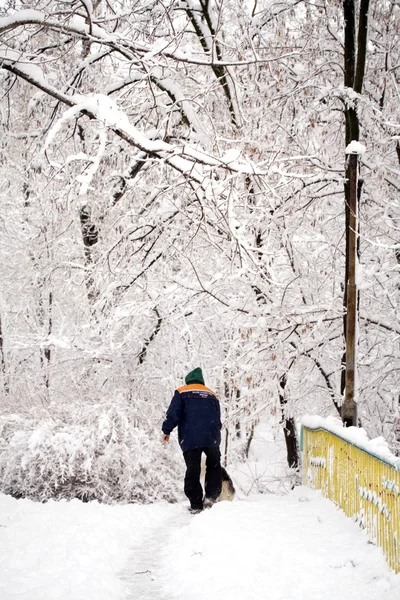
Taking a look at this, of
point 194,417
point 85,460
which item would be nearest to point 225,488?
point 194,417

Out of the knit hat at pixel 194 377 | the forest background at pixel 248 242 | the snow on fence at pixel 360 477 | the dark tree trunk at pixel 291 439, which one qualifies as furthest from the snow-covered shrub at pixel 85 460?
the snow on fence at pixel 360 477

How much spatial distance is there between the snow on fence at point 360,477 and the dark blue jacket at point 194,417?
1.23 metres

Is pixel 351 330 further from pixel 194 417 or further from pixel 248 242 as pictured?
pixel 194 417

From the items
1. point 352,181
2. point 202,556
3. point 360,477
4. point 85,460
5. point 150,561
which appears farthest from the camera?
point 85,460

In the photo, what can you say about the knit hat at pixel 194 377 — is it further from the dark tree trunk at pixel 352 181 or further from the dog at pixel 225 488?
the dark tree trunk at pixel 352 181

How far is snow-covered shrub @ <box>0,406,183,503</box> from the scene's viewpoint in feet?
26.6

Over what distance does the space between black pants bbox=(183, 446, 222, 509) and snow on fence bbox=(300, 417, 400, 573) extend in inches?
47.4

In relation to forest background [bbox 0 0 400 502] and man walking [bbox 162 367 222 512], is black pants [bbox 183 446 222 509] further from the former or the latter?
forest background [bbox 0 0 400 502]

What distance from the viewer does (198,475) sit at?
7.11 metres

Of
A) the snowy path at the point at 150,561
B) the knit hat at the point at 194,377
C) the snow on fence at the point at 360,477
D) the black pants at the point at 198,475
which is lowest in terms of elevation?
the snowy path at the point at 150,561

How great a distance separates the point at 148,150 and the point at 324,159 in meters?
5.08

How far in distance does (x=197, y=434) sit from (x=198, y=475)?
1.73 ft

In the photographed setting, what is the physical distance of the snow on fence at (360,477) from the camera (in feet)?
13.3

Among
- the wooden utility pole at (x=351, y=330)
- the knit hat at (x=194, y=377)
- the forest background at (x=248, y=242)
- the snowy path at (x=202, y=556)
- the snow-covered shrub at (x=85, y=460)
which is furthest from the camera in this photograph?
the snow-covered shrub at (x=85, y=460)
